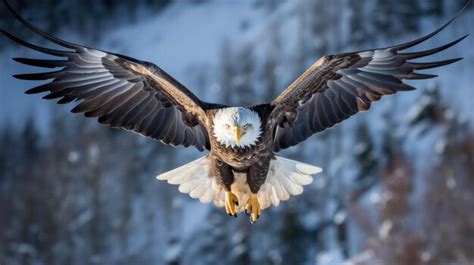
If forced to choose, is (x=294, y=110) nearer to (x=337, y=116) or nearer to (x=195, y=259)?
(x=337, y=116)

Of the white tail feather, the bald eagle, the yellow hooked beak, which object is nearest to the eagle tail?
the white tail feather

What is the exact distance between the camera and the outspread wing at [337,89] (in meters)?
5.48

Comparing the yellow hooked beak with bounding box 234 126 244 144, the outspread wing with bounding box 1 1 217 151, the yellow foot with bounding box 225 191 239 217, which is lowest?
the yellow foot with bounding box 225 191 239 217

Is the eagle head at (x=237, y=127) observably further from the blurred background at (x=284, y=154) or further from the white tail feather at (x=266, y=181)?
the blurred background at (x=284, y=154)

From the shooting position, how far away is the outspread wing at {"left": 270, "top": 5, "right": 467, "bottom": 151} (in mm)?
5480

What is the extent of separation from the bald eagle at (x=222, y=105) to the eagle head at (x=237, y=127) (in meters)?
0.04

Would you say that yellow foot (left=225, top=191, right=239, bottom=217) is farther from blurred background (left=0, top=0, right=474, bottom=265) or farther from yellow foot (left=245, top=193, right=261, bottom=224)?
blurred background (left=0, top=0, right=474, bottom=265)

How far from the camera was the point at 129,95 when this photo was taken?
5.68m

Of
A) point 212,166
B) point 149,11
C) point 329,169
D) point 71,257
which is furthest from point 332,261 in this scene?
point 212,166

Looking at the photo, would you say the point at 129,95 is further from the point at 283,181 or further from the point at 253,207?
the point at 283,181

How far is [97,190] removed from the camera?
50.7 ft

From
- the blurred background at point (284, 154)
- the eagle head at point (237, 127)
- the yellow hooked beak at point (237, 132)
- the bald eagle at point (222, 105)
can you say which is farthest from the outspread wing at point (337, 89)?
the blurred background at point (284, 154)

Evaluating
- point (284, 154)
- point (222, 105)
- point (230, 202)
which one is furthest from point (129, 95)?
point (284, 154)

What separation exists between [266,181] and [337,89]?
0.69 metres
